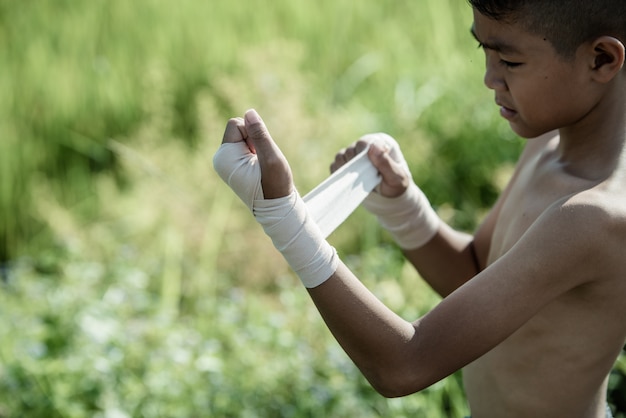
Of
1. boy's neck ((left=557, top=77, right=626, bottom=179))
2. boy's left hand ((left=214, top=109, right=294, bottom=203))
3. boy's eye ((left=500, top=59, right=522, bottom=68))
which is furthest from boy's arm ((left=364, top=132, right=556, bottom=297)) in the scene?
boy's left hand ((left=214, top=109, right=294, bottom=203))

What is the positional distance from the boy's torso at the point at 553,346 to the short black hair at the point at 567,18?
223mm

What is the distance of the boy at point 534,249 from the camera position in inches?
55.1

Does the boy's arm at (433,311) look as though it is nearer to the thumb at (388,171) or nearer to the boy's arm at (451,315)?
the boy's arm at (451,315)

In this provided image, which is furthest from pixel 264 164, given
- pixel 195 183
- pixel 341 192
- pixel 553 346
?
pixel 195 183

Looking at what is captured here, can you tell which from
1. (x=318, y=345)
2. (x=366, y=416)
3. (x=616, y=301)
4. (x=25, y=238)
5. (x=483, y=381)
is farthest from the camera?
(x=25, y=238)

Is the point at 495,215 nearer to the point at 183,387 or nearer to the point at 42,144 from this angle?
the point at 183,387

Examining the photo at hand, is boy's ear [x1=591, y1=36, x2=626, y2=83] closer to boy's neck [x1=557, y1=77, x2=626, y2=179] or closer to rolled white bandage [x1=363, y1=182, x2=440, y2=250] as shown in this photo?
boy's neck [x1=557, y1=77, x2=626, y2=179]

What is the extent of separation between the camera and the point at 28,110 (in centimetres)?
410

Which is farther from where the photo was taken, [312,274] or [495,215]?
[495,215]

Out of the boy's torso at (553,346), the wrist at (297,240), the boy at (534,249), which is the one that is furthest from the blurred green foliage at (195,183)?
the wrist at (297,240)

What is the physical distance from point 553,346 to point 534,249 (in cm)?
24

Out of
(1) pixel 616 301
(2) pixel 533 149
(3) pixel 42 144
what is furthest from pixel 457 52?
(1) pixel 616 301

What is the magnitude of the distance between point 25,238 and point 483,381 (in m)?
2.50

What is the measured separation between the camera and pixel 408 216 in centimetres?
189
